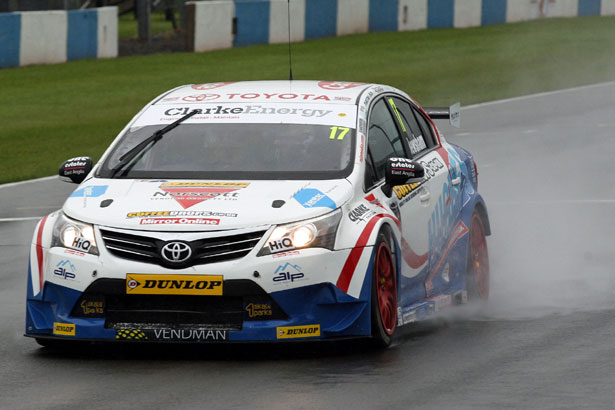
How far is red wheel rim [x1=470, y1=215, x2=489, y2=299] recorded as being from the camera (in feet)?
33.2

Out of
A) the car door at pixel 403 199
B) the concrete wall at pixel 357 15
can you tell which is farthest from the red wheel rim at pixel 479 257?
the concrete wall at pixel 357 15

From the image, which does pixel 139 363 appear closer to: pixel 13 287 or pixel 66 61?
pixel 13 287

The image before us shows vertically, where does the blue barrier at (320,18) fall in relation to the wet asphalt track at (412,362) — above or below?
below

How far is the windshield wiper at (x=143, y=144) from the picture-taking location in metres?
8.84

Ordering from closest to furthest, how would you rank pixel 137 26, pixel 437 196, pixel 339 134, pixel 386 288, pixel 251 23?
1. pixel 386 288
2. pixel 339 134
3. pixel 437 196
4. pixel 251 23
5. pixel 137 26

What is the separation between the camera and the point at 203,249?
7.71m

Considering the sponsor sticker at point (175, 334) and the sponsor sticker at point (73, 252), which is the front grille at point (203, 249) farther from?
the sponsor sticker at point (175, 334)

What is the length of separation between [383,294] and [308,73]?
2233 centimetres

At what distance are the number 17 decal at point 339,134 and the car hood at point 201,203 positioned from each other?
1.80 feet

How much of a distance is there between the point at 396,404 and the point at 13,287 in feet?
14.6

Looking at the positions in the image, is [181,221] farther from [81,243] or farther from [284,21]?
[284,21]

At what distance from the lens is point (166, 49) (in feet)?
122

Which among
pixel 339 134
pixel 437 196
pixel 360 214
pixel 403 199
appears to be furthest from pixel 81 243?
pixel 437 196

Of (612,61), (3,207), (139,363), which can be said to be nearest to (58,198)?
(3,207)
